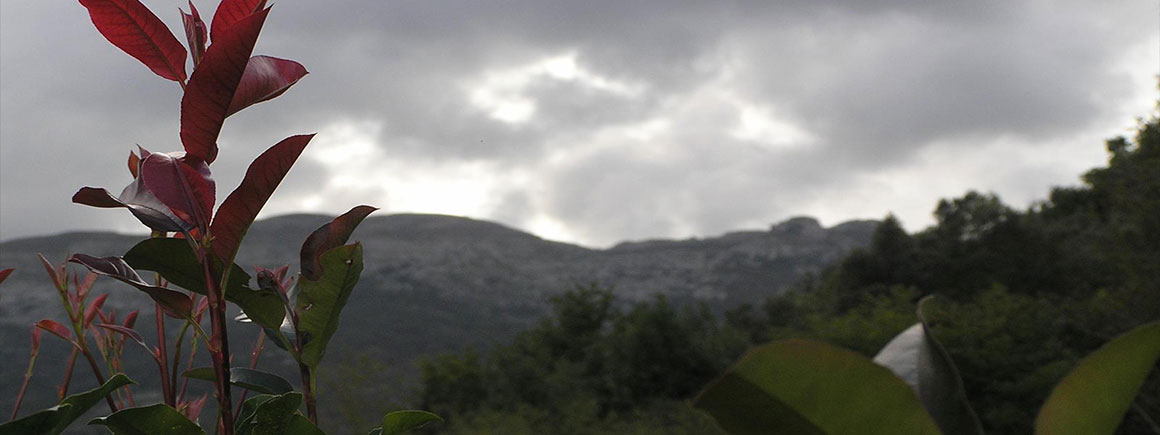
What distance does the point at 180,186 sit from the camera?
59cm

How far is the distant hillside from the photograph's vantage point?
49812 mm

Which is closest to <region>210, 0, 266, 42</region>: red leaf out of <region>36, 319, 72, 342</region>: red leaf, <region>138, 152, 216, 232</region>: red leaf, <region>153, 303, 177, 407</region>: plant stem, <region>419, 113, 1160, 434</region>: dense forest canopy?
<region>138, 152, 216, 232</region>: red leaf

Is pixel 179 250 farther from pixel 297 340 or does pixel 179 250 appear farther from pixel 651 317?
pixel 651 317

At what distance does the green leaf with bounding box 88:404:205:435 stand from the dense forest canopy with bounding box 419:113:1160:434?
31.8 ft

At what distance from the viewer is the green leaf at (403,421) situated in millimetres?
686

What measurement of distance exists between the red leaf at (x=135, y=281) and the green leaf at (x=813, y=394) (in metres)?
0.48

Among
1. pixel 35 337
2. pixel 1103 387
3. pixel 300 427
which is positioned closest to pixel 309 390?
pixel 300 427

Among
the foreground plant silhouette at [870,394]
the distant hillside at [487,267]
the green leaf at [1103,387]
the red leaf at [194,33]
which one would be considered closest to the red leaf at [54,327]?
the red leaf at [194,33]

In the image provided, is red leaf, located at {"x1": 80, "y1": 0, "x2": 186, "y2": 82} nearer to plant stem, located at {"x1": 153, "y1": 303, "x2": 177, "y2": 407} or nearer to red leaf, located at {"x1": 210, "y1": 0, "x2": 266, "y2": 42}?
red leaf, located at {"x1": 210, "y1": 0, "x2": 266, "y2": 42}

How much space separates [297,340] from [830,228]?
82.2 m

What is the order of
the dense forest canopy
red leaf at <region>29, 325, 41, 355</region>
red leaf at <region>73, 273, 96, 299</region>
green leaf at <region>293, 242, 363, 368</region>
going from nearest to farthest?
green leaf at <region>293, 242, 363, 368</region> < red leaf at <region>73, 273, 96, 299</region> < red leaf at <region>29, 325, 41, 355</region> < the dense forest canopy

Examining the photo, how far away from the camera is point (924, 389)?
0.44m

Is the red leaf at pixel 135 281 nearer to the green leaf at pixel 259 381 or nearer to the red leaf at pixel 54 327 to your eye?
the green leaf at pixel 259 381

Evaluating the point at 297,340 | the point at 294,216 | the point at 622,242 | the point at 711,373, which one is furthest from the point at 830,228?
the point at 297,340
